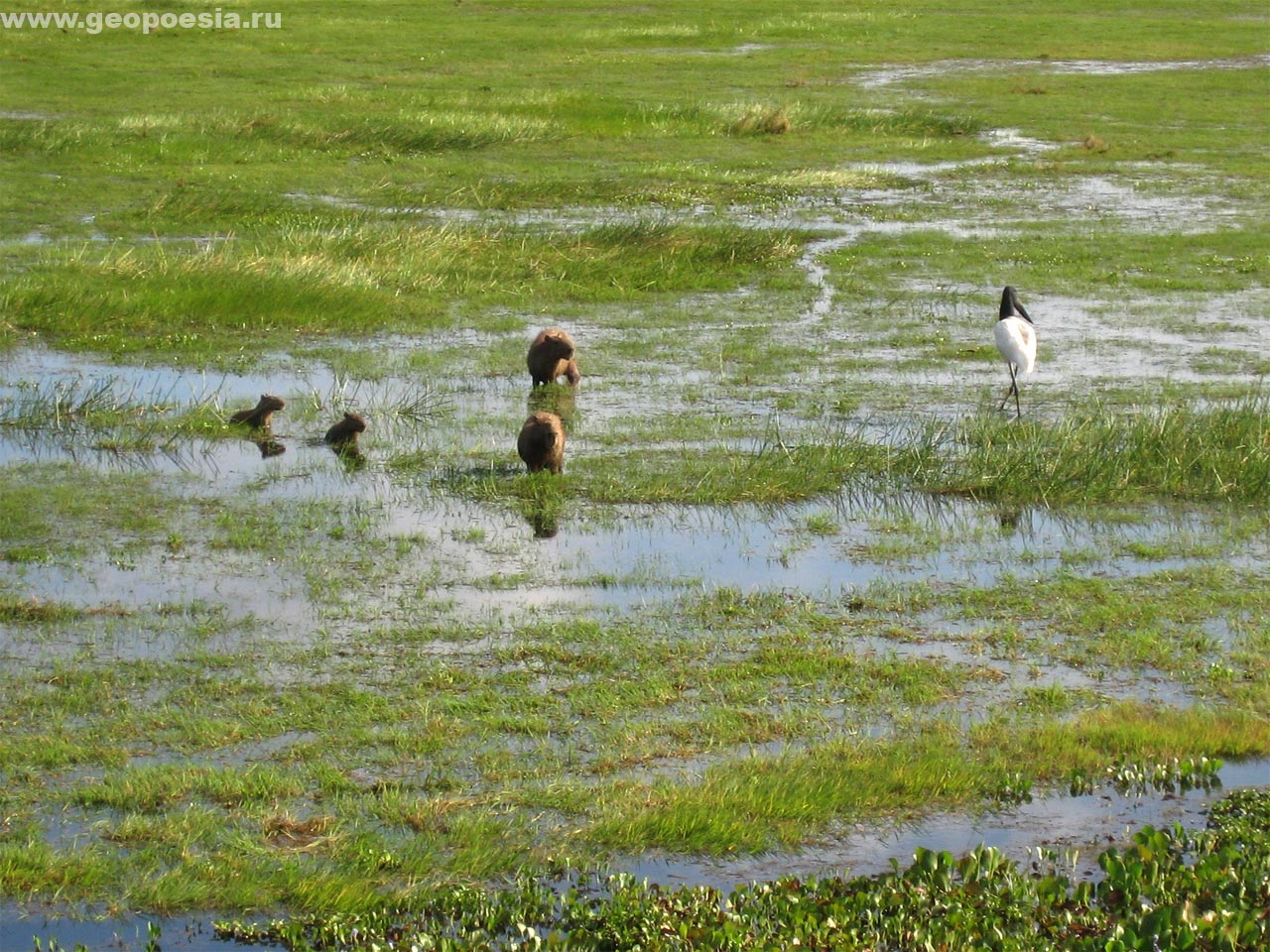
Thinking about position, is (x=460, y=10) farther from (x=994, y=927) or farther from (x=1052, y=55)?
(x=994, y=927)

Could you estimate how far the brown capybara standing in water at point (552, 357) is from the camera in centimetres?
1484

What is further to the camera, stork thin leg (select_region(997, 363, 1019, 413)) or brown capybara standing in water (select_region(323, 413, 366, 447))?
stork thin leg (select_region(997, 363, 1019, 413))

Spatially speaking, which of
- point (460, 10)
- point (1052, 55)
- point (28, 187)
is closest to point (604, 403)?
point (28, 187)

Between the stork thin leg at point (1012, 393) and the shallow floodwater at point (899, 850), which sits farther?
the stork thin leg at point (1012, 393)

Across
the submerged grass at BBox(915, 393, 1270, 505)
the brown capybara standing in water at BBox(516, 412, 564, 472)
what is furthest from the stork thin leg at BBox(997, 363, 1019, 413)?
the brown capybara standing in water at BBox(516, 412, 564, 472)

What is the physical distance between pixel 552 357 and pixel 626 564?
4.40 meters

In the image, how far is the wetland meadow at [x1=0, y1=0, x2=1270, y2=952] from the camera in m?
6.74

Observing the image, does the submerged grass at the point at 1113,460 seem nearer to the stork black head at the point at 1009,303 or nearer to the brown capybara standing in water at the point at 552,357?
the stork black head at the point at 1009,303

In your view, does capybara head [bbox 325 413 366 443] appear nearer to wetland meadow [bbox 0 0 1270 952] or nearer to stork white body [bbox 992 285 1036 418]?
wetland meadow [bbox 0 0 1270 952]

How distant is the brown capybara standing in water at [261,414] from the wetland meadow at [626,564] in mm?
242

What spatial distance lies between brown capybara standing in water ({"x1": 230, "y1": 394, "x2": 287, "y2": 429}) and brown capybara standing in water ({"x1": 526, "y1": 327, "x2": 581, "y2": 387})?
2.41 metres

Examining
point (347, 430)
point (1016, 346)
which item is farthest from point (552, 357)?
point (1016, 346)

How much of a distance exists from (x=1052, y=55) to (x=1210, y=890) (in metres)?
43.5

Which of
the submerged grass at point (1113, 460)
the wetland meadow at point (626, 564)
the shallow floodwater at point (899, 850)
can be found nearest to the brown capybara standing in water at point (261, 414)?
the wetland meadow at point (626, 564)
